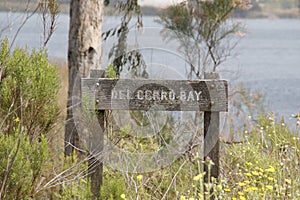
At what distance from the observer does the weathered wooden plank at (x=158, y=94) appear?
186 inches

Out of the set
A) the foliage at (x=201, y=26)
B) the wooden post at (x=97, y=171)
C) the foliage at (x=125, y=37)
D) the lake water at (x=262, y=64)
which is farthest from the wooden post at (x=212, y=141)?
the foliage at (x=201, y=26)

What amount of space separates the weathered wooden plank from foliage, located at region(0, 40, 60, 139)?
31cm

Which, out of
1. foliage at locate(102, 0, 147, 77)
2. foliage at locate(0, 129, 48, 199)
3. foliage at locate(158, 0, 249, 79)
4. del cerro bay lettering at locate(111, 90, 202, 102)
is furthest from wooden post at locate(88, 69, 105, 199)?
foliage at locate(158, 0, 249, 79)

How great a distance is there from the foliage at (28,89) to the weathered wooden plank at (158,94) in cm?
31

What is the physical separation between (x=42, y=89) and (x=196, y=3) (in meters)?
6.33

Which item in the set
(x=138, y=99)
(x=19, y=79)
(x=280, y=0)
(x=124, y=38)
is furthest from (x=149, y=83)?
(x=280, y=0)

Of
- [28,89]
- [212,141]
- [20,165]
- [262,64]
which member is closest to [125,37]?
[212,141]

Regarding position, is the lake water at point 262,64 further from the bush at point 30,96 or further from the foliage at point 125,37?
the bush at point 30,96

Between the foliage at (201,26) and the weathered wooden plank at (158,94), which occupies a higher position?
the foliage at (201,26)

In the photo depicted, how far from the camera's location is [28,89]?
450 centimetres

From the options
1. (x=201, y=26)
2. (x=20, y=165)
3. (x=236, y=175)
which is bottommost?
(x=236, y=175)

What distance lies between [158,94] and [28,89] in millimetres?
929

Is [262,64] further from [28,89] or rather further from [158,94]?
[28,89]

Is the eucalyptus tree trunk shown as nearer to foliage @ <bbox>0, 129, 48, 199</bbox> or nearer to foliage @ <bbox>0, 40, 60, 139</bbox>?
foliage @ <bbox>0, 40, 60, 139</bbox>
